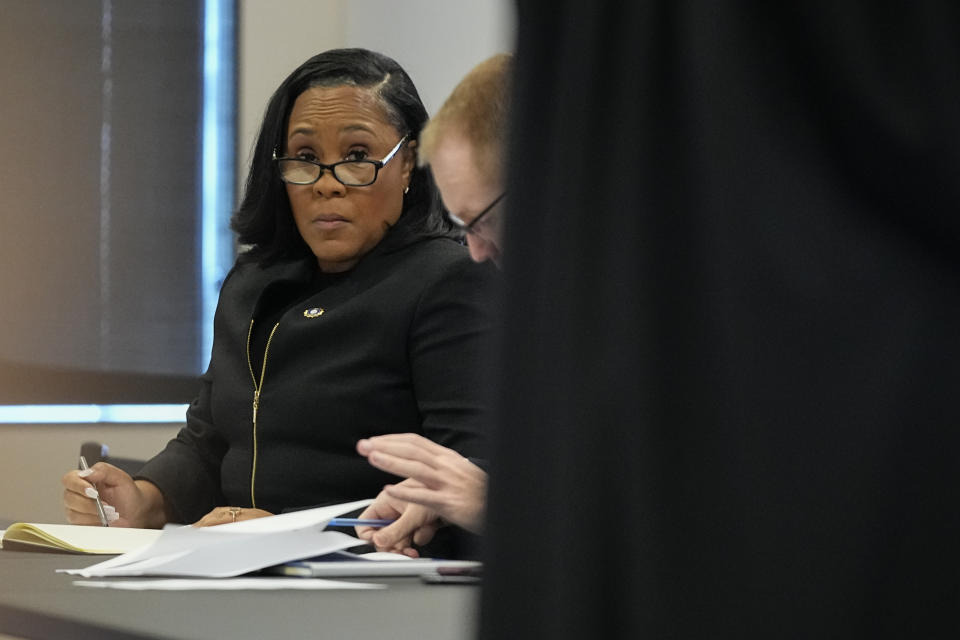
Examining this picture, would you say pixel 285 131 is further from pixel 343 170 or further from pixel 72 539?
pixel 72 539

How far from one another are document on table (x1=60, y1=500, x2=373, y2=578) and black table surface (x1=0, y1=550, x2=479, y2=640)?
0.23ft

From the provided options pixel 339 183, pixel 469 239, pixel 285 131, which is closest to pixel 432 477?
pixel 469 239

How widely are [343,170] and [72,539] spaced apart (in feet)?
2.66

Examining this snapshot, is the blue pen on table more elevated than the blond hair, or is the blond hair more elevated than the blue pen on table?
the blond hair

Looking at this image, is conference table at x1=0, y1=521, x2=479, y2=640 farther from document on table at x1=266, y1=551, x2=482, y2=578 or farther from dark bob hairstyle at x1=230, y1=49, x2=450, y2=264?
dark bob hairstyle at x1=230, y1=49, x2=450, y2=264

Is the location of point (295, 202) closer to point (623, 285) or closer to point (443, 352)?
point (443, 352)

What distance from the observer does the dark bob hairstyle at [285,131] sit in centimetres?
207

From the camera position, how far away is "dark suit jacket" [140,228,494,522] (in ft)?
5.98

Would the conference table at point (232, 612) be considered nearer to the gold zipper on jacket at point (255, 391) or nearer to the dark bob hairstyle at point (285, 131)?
the gold zipper on jacket at point (255, 391)

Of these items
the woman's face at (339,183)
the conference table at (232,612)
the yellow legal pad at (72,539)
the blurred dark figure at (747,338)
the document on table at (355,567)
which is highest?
the woman's face at (339,183)

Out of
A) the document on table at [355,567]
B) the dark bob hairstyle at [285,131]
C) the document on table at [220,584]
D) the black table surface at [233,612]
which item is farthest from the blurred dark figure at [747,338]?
the dark bob hairstyle at [285,131]

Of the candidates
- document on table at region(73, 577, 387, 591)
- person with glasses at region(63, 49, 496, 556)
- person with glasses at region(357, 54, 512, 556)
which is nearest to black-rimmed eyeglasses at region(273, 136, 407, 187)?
person with glasses at region(63, 49, 496, 556)

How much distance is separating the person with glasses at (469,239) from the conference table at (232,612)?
215mm

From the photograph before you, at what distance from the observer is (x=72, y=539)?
1445 mm
